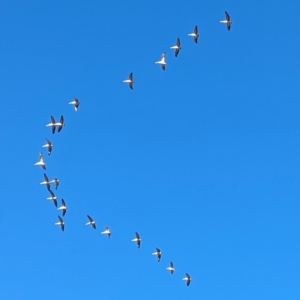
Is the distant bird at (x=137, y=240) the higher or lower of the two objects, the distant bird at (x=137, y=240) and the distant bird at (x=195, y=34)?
the lower

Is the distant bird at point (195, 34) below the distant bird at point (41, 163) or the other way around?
the other way around

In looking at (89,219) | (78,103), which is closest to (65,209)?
(89,219)

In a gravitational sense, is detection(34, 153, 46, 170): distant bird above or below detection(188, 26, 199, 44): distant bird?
below

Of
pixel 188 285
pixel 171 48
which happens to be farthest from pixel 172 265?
pixel 171 48

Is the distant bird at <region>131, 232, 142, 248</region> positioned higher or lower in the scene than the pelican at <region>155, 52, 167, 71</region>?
lower

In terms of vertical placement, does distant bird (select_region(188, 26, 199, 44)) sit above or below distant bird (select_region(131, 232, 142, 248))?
above

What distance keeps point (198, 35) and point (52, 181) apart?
1708cm

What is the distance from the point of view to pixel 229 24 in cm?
11256

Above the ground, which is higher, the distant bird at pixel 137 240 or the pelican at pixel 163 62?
the pelican at pixel 163 62

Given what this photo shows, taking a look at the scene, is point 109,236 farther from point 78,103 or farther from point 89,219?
point 78,103

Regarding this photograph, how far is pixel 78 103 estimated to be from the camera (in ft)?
379

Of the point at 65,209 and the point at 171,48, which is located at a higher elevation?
the point at 171,48

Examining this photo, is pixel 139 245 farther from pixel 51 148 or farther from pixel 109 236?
pixel 51 148

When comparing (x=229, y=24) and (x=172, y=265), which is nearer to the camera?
(x=229, y=24)
